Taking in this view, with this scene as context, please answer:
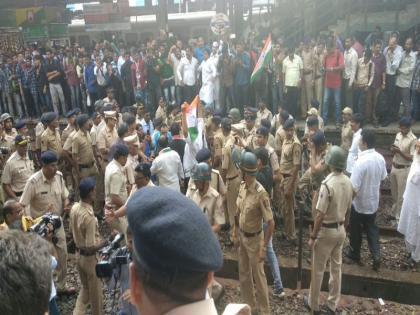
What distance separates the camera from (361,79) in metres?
11.0

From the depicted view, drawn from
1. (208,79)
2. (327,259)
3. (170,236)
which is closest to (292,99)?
(208,79)

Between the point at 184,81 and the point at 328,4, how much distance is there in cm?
635

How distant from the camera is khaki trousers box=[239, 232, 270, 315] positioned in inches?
206

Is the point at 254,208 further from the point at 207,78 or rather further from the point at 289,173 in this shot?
the point at 207,78

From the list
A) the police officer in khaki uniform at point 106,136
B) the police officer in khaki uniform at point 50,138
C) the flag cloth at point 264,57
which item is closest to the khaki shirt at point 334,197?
the police officer in khaki uniform at point 106,136

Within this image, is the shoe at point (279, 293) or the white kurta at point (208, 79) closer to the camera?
the shoe at point (279, 293)

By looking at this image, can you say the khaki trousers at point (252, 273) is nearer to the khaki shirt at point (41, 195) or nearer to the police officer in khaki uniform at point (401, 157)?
the khaki shirt at point (41, 195)

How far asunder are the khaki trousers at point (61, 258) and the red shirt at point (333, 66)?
8.08 metres

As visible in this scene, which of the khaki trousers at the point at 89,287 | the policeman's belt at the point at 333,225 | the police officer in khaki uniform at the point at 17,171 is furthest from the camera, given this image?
the police officer in khaki uniform at the point at 17,171

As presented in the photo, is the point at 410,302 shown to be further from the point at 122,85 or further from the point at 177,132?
the point at 122,85

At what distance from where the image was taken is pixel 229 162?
23.1 ft

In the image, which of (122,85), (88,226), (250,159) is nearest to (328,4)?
(122,85)

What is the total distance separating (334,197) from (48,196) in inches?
145

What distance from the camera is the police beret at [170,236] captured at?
1252 millimetres
